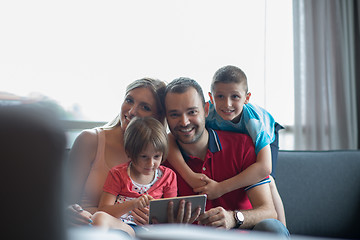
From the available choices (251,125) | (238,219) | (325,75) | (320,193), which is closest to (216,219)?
(238,219)

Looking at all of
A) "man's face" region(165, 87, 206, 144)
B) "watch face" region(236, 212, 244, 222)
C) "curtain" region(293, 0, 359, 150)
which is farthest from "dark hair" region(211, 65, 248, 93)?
"curtain" region(293, 0, 359, 150)

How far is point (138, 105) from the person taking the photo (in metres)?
1.86

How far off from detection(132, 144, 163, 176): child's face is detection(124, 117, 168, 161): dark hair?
15mm

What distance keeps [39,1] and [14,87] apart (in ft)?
2.54

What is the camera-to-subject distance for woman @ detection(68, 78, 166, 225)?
180 centimetres

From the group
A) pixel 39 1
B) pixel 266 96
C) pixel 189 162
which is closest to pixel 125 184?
pixel 189 162

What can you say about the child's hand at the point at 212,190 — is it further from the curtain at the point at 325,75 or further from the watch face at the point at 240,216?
the curtain at the point at 325,75

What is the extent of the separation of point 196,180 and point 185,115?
1.06 ft

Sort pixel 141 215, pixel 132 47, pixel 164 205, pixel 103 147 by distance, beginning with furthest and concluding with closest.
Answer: pixel 132 47
pixel 103 147
pixel 141 215
pixel 164 205

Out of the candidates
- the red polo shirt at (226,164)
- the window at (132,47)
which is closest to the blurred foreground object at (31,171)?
the red polo shirt at (226,164)

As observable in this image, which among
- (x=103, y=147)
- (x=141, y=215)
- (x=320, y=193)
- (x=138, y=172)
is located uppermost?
(x=103, y=147)

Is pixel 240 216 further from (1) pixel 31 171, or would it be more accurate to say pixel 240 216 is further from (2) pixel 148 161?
(1) pixel 31 171

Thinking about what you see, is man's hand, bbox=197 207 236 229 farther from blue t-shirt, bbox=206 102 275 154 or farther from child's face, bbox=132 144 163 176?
blue t-shirt, bbox=206 102 275 154

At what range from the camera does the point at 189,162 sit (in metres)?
1.91
